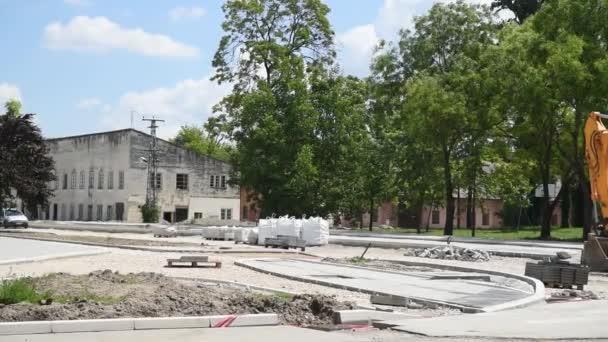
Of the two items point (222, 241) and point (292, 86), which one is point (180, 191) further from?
point (222, 241)

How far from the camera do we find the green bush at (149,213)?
251 ft

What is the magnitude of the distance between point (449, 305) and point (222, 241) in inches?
1366

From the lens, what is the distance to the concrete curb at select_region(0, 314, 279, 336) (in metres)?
10.6

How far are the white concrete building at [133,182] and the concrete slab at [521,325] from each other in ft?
219

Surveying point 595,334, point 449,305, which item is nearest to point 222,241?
point 449,305

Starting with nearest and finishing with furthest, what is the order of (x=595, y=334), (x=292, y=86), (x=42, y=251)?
1. (x=595, y=334)
2. (x=42, y=251)
3. (x=292, y=86)

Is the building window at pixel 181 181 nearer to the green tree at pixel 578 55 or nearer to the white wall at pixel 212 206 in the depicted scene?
the white wall at pixel 212 206

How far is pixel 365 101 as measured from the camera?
69938mm

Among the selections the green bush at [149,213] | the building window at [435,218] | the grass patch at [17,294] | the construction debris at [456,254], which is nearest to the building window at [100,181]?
the green bush at [149,213]

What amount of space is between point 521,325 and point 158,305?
520 centimetres

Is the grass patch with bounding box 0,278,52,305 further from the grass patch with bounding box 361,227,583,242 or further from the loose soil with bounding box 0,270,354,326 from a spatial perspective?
the grass patch with bounding box 361,227,583,242

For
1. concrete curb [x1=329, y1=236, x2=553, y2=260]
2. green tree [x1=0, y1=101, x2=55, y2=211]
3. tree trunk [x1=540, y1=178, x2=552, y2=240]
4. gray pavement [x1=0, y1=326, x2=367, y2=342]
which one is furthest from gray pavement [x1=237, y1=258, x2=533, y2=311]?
green tree [x1=0, y1=101, x2=55, y2=211]

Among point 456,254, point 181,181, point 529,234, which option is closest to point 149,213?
point 181,181

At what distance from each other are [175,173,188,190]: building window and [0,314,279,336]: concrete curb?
72.1 metres
